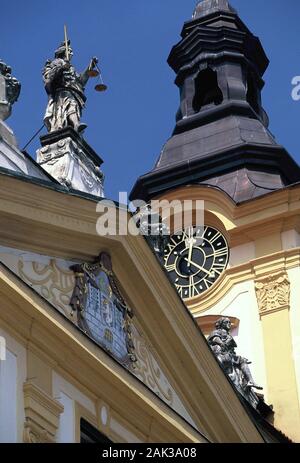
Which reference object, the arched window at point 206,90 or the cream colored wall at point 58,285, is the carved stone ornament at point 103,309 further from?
the arched window at point 206,90

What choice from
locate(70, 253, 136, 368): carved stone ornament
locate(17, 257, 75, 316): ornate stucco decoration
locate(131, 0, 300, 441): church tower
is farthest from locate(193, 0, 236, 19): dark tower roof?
locate(17, 257, 75, 316): ornate stucco decoration

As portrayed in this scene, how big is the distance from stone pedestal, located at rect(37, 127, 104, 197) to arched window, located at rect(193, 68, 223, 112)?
10914 mm

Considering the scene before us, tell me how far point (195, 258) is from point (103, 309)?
914cm

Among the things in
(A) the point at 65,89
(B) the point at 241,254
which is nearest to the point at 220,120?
(B) the point at 241,254

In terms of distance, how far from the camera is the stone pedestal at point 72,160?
13.6 metres

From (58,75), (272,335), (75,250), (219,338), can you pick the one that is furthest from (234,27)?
(75,250)

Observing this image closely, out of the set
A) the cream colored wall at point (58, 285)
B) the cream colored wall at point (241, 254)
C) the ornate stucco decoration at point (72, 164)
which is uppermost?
the cream colored wall at point (241, 254)

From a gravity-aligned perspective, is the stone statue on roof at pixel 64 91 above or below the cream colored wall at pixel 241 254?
below

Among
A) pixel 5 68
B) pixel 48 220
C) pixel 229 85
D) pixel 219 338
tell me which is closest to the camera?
pixel 48 220

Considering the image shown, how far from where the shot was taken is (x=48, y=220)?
39.3 ft

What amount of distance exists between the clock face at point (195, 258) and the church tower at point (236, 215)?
15mm

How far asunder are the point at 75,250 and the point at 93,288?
36cm

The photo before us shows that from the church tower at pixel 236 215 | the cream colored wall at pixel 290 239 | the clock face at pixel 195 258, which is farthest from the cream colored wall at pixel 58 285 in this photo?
the clock face at pixel 195 258

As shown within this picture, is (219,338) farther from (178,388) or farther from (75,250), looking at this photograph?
(75,250)
